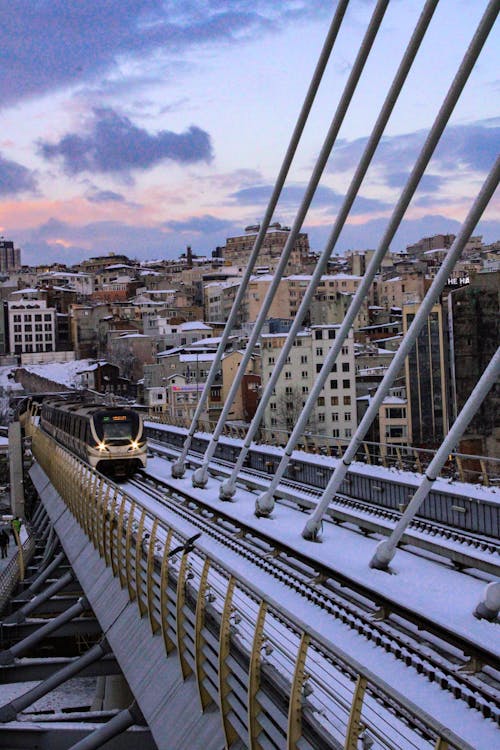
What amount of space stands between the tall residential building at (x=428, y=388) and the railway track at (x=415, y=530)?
32277 millimetres

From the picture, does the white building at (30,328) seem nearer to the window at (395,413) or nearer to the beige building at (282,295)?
the beige building at (282,295)

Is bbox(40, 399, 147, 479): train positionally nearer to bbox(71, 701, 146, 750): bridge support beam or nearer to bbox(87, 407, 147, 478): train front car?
bbox(87, 407, 147, 478): train front car

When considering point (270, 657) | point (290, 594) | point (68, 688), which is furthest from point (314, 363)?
point (270, 657)

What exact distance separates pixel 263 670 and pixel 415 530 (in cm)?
857

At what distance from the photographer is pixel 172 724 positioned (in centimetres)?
721

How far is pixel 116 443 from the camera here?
941 inches

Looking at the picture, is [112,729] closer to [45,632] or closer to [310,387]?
[45,632]

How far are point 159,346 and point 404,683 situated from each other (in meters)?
101

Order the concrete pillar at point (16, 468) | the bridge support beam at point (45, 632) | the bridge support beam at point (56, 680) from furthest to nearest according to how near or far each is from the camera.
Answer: the concrete pillar at point (16, 468), the bridge support beam at point (45, 632), the bridge support beam at point (56, 680)

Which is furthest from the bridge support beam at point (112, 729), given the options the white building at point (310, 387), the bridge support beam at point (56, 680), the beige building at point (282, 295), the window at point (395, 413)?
the beige building at point (282, 295)

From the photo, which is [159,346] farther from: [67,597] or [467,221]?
[467,221]

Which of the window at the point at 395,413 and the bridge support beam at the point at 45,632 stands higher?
the window at the point at 395,413

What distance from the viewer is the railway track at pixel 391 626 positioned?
667 centimetres

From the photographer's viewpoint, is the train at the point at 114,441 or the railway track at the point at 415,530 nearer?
the railway track at the point at 415,530
